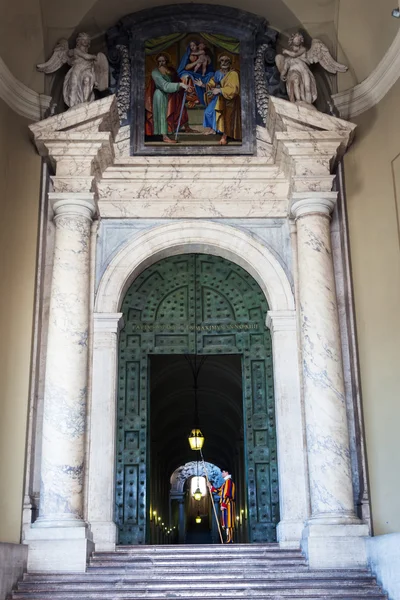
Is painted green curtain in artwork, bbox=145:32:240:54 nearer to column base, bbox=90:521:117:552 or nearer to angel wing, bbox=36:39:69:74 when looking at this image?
angel wing, bbox=36:39:69:74

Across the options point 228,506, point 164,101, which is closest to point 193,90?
point 164,101

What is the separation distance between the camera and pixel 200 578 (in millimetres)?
8312

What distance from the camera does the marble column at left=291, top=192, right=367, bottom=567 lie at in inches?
345

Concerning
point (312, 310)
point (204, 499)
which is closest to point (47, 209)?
point (312, 310)

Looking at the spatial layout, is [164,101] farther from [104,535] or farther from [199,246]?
[104,535]

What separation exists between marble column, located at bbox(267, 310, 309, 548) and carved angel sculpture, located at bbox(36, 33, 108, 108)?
3.79 meters

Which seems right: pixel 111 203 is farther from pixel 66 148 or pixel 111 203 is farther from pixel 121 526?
pixel 121 526

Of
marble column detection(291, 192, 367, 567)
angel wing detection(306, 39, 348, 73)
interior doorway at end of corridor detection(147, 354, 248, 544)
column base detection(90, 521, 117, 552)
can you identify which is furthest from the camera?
interior doorway at end of corridor detection(147, 354, 248, 544)

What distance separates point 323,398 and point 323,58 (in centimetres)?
474

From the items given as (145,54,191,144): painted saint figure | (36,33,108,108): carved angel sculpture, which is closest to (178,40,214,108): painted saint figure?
(145,54,191,144): painted saint figure

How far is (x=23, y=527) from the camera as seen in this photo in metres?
9.26

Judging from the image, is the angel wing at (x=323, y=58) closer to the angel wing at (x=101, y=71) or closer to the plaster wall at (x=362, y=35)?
the plaster wall at (x=362, y=35)

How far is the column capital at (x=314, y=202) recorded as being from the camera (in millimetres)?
10172

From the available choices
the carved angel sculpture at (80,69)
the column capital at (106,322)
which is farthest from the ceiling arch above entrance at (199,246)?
the carved angel sculpture at (80,69)
